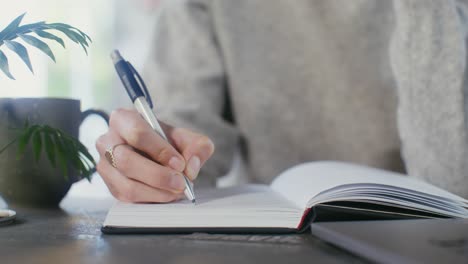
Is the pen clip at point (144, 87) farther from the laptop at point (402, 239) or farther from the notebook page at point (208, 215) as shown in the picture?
the laptop at point (402, 239)

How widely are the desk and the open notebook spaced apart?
0.01 m

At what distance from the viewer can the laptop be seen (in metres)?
0.32

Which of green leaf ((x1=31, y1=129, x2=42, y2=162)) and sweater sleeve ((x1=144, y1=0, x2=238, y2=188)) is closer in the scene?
green leaf ((x1=31, y1=129, x2=42, y2=162))

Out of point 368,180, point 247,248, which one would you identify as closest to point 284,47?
point 368,180

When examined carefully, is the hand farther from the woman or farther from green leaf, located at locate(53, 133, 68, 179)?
the woman

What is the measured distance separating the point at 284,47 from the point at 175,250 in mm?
797

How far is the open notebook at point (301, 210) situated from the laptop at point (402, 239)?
0.02 meters

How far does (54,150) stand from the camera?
52 centimetres

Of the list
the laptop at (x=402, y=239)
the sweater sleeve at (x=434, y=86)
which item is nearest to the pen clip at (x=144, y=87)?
the laptop at (x=402, y=239)

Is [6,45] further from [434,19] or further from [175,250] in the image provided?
[434,19]

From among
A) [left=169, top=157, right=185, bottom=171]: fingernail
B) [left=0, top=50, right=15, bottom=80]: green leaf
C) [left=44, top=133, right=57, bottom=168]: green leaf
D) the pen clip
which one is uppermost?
[left=0, top=50, right=15, bottom=80]: green leaf

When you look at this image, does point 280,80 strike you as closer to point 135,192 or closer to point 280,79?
point 280,79

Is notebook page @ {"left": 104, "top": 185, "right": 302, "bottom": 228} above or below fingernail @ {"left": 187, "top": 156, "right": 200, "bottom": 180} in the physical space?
below

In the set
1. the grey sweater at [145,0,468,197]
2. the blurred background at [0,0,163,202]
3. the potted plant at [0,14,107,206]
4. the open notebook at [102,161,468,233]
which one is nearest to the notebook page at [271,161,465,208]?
the open notebook at [102,161,468,233]
